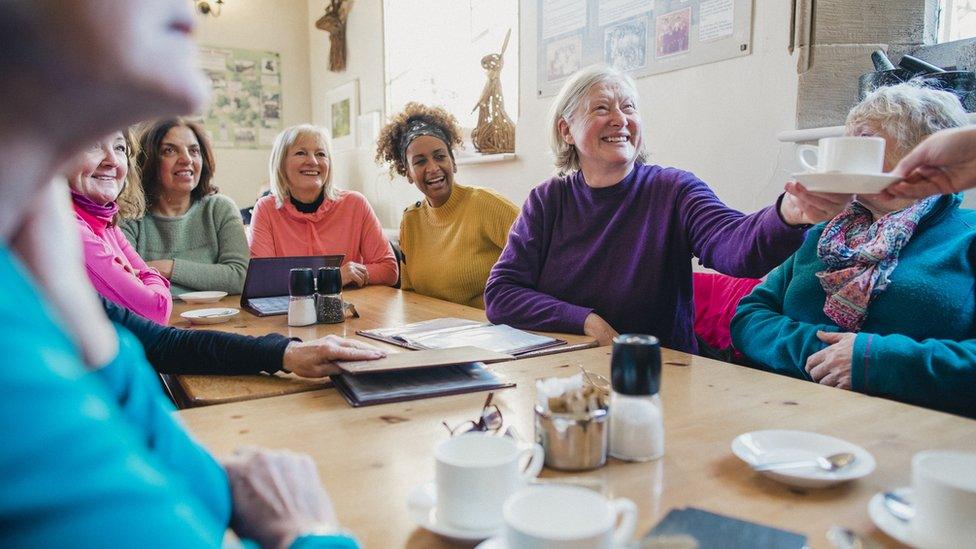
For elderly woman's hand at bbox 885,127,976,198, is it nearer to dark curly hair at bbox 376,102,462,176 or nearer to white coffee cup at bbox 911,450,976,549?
white coffee cup at bbox 911,450,976,549

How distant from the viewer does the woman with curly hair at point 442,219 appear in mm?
2449

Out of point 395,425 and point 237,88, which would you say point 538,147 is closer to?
point 395,425

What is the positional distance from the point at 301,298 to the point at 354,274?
761 mm

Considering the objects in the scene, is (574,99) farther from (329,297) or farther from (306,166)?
(306,166)

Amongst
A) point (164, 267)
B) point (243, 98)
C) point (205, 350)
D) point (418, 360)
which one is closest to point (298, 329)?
point (205, 350)

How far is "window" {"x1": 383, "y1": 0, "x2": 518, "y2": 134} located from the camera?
3453mm

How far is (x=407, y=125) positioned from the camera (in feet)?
9.22

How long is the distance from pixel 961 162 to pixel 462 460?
0.97 meters

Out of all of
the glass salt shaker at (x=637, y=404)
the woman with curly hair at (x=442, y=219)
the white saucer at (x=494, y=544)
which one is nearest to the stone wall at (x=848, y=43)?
the woman with curly hair at (x=442, y=219)

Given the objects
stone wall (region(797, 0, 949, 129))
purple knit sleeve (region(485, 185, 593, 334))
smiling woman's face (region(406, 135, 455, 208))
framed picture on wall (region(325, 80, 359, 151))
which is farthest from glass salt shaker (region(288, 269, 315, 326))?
framed picture on wall (region(325, 80, 359, 151))

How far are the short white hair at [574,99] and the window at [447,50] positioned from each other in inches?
54.0

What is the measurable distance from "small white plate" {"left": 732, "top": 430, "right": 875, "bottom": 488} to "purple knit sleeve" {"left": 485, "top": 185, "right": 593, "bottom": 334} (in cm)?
74

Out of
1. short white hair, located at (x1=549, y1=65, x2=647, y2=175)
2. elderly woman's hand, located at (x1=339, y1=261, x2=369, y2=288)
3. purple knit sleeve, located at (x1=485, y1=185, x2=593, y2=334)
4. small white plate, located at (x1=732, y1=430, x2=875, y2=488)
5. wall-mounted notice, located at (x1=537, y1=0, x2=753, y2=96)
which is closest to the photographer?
small white plate, located at (x1=732, y1=430, x2=875, y2=488)

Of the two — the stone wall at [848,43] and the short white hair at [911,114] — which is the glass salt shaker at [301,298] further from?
the stone wall at [848,43]
